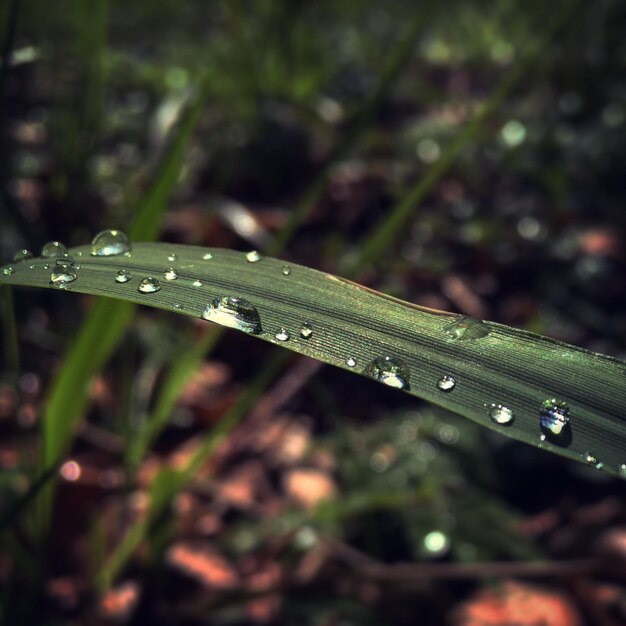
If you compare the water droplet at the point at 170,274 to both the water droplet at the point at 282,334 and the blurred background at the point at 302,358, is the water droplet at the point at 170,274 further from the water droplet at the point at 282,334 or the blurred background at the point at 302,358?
the blurred background at the point at 302,358

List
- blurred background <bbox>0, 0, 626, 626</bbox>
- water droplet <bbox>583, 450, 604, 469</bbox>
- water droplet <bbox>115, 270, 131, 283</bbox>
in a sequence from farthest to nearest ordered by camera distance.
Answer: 1. blurred background <bbox>0, 0, 626, 626</bbox>
2. water droplet <bbox>115, 270, 131, 283</bbox>
3. water droplet <bbox>583, 450, 604, 469</bbox>

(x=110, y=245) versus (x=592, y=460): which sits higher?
(x=110, y=245)

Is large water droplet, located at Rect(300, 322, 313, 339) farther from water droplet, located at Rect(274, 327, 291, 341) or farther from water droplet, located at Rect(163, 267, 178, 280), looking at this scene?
water droplet, located at Rect(163, 267, 178, 280)

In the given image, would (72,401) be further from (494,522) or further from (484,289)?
(484,289)

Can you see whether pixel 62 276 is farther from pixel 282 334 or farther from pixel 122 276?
pixel 282 334

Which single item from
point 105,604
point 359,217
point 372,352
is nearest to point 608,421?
point 372,352

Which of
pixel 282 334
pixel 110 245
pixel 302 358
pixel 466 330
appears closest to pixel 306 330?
pixel 282 334

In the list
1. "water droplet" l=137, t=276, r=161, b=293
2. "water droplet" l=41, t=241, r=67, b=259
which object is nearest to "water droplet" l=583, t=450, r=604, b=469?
"water droplet" l=137, t=276, r=161, b=293
